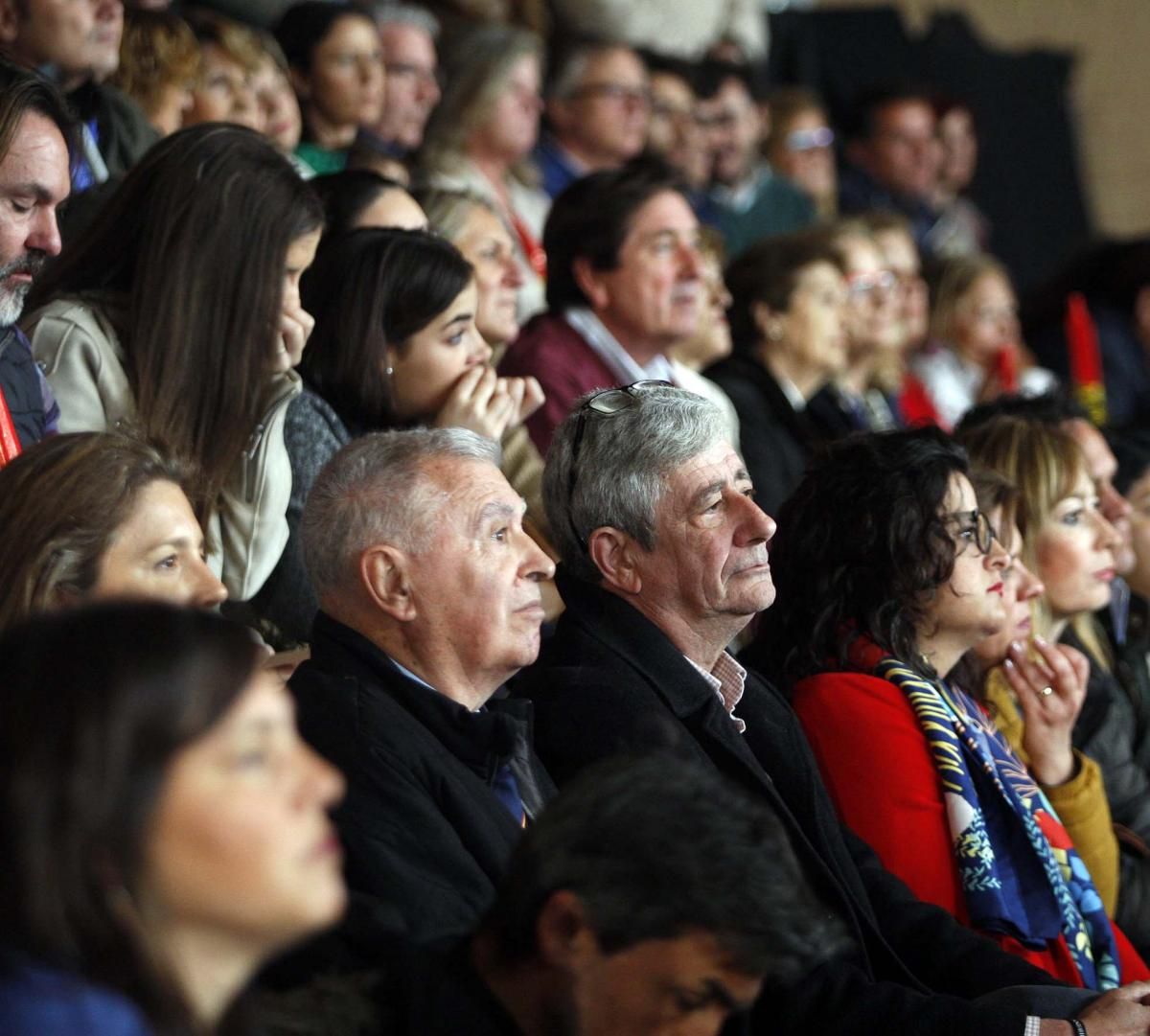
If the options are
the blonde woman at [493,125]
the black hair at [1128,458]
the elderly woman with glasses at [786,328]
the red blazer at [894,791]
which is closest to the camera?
the red blazer at [894,791]

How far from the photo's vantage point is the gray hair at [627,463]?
268cm

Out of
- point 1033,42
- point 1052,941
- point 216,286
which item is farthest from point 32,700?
point 1033,42

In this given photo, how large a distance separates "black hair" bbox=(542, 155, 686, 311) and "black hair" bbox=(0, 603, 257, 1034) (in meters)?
2.82

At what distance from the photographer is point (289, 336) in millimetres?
2971

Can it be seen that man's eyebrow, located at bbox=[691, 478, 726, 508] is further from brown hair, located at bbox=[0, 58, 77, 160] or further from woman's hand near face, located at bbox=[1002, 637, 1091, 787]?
brown hair, located at bbox=[0, 58, 77, 160]

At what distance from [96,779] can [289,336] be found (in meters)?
1.76

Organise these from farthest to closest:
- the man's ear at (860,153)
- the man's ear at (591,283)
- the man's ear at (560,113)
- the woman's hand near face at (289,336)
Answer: the man's ear at (860,153)
the man's ear at (560,113)
the man's ear at (591,283)
the woman's hand near face at (289,336)

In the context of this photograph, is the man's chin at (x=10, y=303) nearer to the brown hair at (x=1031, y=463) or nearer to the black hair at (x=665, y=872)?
the black hair at (x=665, y=872)

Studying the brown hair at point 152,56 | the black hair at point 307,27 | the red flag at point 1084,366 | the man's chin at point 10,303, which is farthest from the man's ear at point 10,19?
the red flag at point 1084,366

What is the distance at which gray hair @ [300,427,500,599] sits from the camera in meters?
2.32

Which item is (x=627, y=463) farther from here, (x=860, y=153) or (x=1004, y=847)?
(x=860, y=153)

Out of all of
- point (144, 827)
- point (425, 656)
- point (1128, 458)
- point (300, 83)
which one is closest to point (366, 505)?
point (425, 656)

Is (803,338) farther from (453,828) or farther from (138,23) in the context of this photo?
(453,828)

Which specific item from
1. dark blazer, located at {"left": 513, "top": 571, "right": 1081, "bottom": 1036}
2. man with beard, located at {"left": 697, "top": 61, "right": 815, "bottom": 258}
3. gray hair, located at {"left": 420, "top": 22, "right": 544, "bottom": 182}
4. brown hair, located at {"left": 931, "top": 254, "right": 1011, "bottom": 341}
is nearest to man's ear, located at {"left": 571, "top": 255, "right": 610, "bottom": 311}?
gray hair, located at {"left": 420, "top": 22, "right": 544, "bottom": 182}
